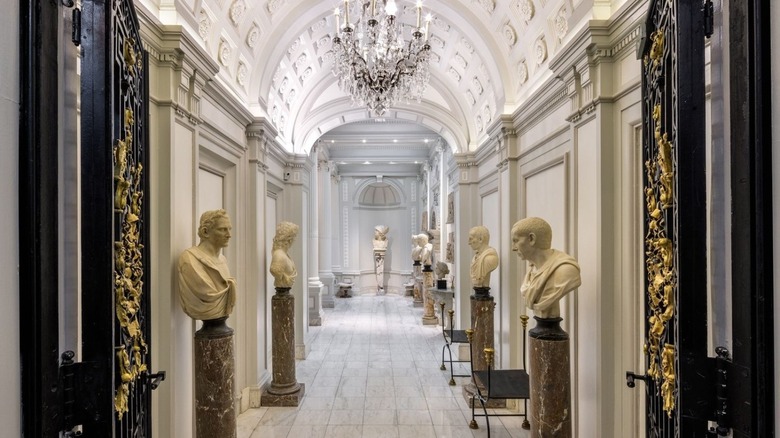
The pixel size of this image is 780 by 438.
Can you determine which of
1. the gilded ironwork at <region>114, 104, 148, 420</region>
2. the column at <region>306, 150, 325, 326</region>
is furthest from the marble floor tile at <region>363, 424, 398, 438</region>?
the column at <region>306, 150, 325, 326</region>

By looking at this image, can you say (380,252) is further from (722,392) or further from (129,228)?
(722,392)

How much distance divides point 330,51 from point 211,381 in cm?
389

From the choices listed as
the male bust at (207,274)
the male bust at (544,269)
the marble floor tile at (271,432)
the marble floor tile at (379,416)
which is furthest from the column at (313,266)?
the male bust at (544,269)

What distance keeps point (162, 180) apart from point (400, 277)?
15.0 meters

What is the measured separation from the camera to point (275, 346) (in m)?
6.05

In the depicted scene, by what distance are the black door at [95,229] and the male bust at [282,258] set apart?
391cm

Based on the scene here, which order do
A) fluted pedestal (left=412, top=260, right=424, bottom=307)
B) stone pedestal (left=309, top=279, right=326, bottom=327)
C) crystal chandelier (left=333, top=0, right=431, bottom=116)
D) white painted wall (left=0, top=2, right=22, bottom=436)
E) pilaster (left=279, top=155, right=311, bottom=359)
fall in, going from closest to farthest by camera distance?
white painted wall (left=0, top=2, right=22, bottom=436)
crystal chandelier (left=333, top=0, right=431, bottom=116)
pilaster (left=279, top=155, right=311, bottom=359)
stone pedestal (left=309, top=279, right=326, bottom=327)
fluted pedestal (left=412, top=260, right=424, bottom=307)

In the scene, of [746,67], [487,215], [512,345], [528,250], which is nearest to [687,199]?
[746,67]

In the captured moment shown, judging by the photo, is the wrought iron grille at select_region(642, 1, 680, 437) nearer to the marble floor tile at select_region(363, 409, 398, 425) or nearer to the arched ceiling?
the arched ceiling

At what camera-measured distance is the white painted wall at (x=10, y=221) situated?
1173 millimetres

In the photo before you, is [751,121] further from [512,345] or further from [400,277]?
[400,277]

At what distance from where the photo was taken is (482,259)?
20.8ft

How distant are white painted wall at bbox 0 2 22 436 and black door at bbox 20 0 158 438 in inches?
0.7

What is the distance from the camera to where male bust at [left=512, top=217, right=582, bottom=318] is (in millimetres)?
3527
